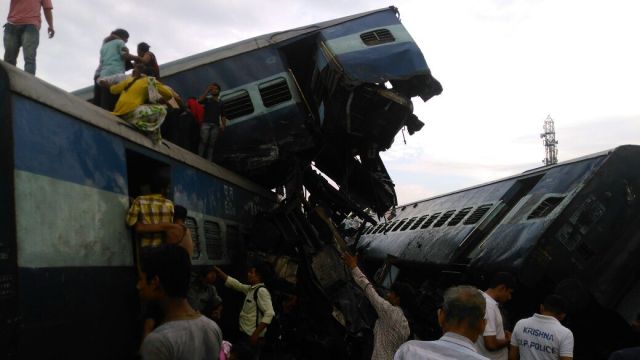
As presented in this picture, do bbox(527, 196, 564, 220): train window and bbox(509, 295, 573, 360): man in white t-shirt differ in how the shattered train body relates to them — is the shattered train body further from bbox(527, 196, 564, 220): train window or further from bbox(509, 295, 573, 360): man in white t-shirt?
bbox(509, 295, 573, 360): man in white t-shirt

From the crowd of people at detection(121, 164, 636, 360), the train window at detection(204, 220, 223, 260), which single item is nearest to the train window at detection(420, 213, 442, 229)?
the crowd of people at detection(121, 164, 636, 360)

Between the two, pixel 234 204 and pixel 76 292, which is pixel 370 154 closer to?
pixel 234 204

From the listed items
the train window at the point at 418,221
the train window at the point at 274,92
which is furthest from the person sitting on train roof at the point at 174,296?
the train window at the point at 418,221

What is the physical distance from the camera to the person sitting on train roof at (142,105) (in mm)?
5809

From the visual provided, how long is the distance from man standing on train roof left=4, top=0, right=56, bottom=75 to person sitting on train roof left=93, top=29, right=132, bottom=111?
3.25 feet

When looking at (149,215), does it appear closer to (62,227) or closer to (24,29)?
(62,227)

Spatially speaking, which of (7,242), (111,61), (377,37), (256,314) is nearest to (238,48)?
(377,37)

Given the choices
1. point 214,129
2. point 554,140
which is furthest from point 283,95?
point 554,140

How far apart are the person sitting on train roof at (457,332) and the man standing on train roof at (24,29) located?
6.54 metres

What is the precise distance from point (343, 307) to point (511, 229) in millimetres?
2723

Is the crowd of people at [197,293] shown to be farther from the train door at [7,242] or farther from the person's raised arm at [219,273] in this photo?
the train door at [7,242]

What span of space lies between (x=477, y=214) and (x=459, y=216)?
3.64ft

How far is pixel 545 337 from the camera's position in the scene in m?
4.50

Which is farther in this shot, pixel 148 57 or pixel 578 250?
pixel 148 57
